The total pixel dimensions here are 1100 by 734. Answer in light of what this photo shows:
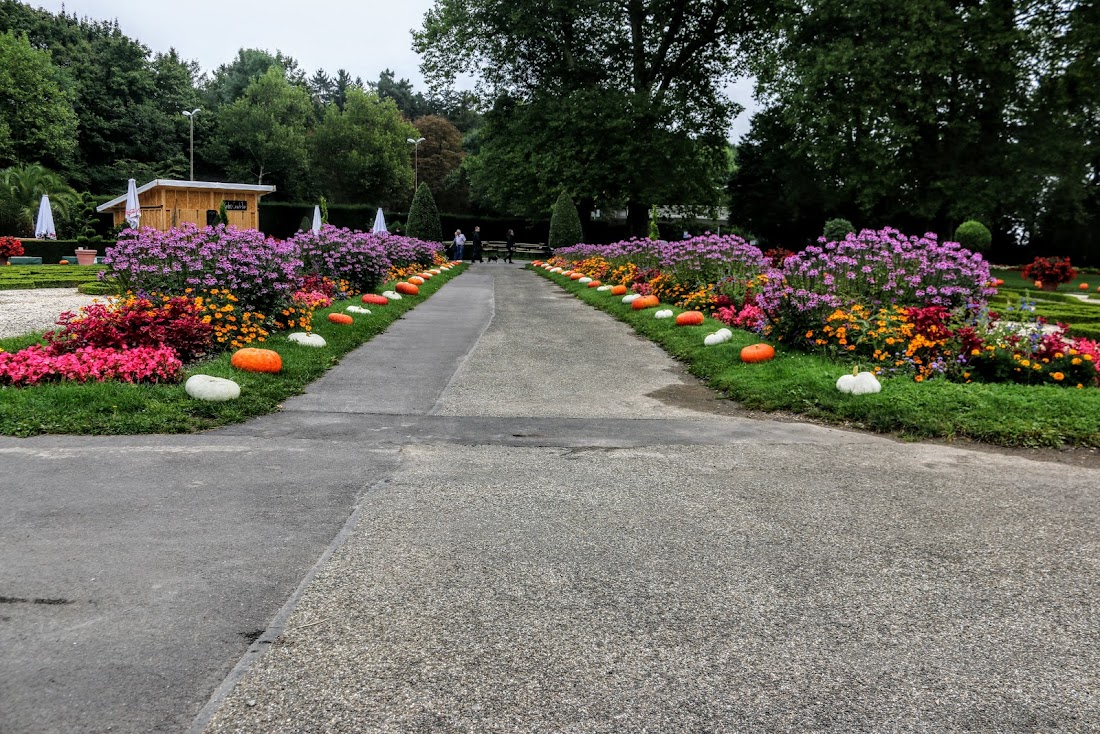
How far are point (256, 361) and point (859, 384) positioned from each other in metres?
5.71

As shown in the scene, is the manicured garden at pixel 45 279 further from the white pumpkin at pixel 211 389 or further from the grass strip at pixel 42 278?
the white pumpkin at pixel 211 389

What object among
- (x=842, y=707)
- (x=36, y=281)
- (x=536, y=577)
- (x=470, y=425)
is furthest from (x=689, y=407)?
(x=36, y=281)

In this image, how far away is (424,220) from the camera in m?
33.4

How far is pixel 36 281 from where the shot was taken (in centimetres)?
1889

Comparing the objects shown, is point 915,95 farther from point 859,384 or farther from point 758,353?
point 859,384

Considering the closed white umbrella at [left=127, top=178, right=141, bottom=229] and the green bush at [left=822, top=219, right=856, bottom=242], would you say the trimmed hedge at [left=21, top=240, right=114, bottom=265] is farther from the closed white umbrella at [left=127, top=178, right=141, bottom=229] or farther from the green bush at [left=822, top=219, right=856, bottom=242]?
the green bush at [left=822, top=219, right=856, bottom=242]

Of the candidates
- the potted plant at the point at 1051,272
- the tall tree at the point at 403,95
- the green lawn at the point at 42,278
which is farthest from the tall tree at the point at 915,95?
the tall tree at the point at 403,95

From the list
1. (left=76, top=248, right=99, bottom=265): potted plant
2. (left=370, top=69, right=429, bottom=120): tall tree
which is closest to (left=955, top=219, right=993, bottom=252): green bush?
(left=76, top=248, right=99, bottom=265): potted plant

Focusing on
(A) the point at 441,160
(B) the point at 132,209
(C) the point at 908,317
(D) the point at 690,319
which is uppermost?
(A) the point at 441,160

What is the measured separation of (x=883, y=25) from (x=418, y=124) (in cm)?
5115

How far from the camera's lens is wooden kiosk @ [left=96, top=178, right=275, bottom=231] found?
33.9m

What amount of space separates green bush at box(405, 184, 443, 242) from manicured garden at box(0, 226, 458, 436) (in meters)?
20.9

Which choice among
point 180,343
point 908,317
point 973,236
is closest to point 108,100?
point 973,236

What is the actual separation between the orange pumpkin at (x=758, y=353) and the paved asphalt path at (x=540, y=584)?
2.62 metres
